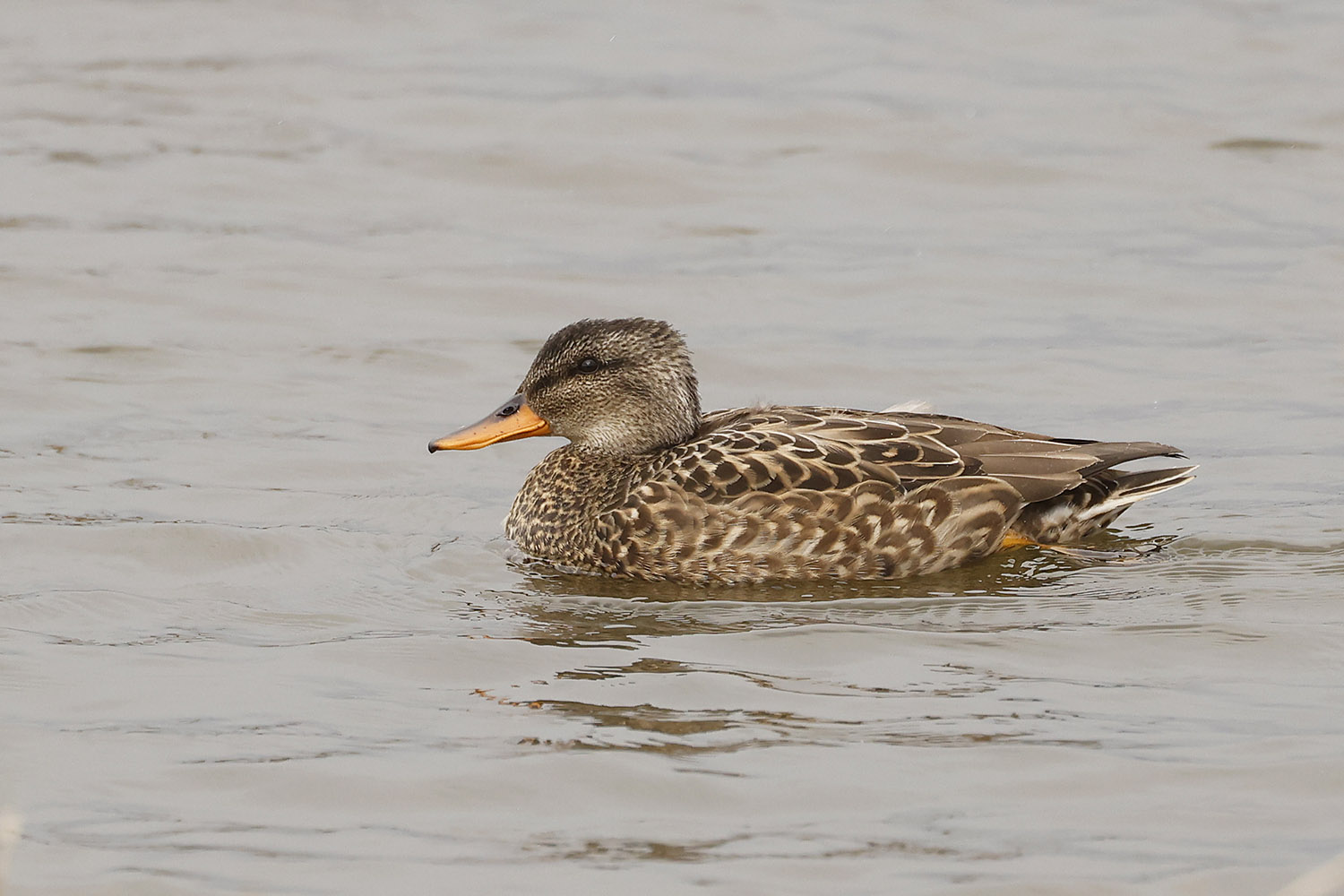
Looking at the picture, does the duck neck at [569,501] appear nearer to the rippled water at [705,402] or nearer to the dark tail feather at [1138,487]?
the rippled water at [705,402]

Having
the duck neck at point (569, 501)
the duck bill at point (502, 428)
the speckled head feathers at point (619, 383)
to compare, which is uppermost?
the speckled head feathers at point (619, 383)

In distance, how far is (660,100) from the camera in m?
18.9

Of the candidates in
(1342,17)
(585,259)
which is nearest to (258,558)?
(585,259)

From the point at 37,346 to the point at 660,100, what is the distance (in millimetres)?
7175

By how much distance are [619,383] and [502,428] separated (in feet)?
1.98

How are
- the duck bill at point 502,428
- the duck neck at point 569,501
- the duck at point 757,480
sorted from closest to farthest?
the duck at point 757,480, the duck neck at point 569,501, the duck bill at point 502,428

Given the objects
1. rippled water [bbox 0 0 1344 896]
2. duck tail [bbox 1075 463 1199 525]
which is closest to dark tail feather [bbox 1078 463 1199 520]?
duck tail [bbox 1075 463 1199 525]

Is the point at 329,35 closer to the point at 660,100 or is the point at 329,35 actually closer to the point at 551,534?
the point at 660,100

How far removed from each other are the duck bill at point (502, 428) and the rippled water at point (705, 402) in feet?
1.78

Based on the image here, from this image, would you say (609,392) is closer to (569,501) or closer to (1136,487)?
(569,501)

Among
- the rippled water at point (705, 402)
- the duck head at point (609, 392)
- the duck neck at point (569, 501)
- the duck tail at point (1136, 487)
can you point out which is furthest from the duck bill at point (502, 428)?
the duck tail at point (1136, 487)

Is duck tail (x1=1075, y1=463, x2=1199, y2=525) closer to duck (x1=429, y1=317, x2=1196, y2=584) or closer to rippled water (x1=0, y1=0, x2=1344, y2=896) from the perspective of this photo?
duck (x1=429, y1=317, x2=1196, y2=584)

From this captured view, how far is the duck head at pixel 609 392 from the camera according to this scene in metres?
10.3

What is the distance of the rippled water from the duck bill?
54 centimetres
